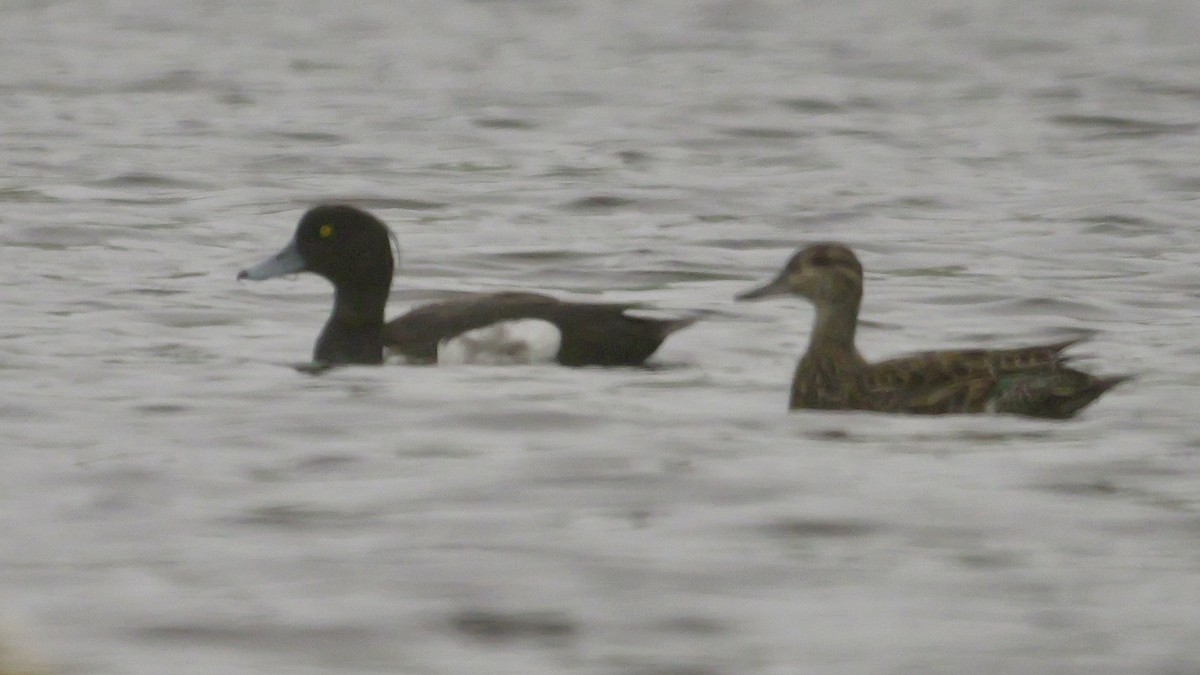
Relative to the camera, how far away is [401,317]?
36.1 feet

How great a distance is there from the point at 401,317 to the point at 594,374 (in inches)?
34.7

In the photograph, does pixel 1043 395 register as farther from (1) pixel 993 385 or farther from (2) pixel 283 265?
(2) pixel 283 265

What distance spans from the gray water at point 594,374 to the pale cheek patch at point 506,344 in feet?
0.30

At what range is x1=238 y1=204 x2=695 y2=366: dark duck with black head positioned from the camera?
10.6 metres

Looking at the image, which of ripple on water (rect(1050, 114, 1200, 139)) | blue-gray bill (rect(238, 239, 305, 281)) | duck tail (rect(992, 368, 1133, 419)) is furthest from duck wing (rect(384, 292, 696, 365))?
ripple on water (rect(1050, 114, 1200, 139))

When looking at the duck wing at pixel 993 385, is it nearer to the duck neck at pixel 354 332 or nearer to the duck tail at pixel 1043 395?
the duck tail at pixel 1043 395

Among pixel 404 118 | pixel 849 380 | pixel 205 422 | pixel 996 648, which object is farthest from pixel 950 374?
pixel 404 118

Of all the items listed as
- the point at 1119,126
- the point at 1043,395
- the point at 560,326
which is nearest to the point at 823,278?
the point at 1043,395

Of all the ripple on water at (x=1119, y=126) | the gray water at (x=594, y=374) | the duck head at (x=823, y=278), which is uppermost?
the duck head at (x=823, y=278)

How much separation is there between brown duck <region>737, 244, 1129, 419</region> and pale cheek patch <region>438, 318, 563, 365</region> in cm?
104

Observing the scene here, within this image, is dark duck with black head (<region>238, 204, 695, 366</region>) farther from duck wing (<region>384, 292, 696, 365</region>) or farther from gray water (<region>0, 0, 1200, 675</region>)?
gray water (<region>0, 0, 1200, 675</region>)

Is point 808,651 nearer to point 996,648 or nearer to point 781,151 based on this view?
point 996,648

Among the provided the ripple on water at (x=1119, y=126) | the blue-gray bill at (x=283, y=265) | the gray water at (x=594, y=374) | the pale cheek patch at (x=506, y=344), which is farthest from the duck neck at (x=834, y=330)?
the ripple on water at (x=1119, y=126)

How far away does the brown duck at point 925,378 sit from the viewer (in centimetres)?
916
